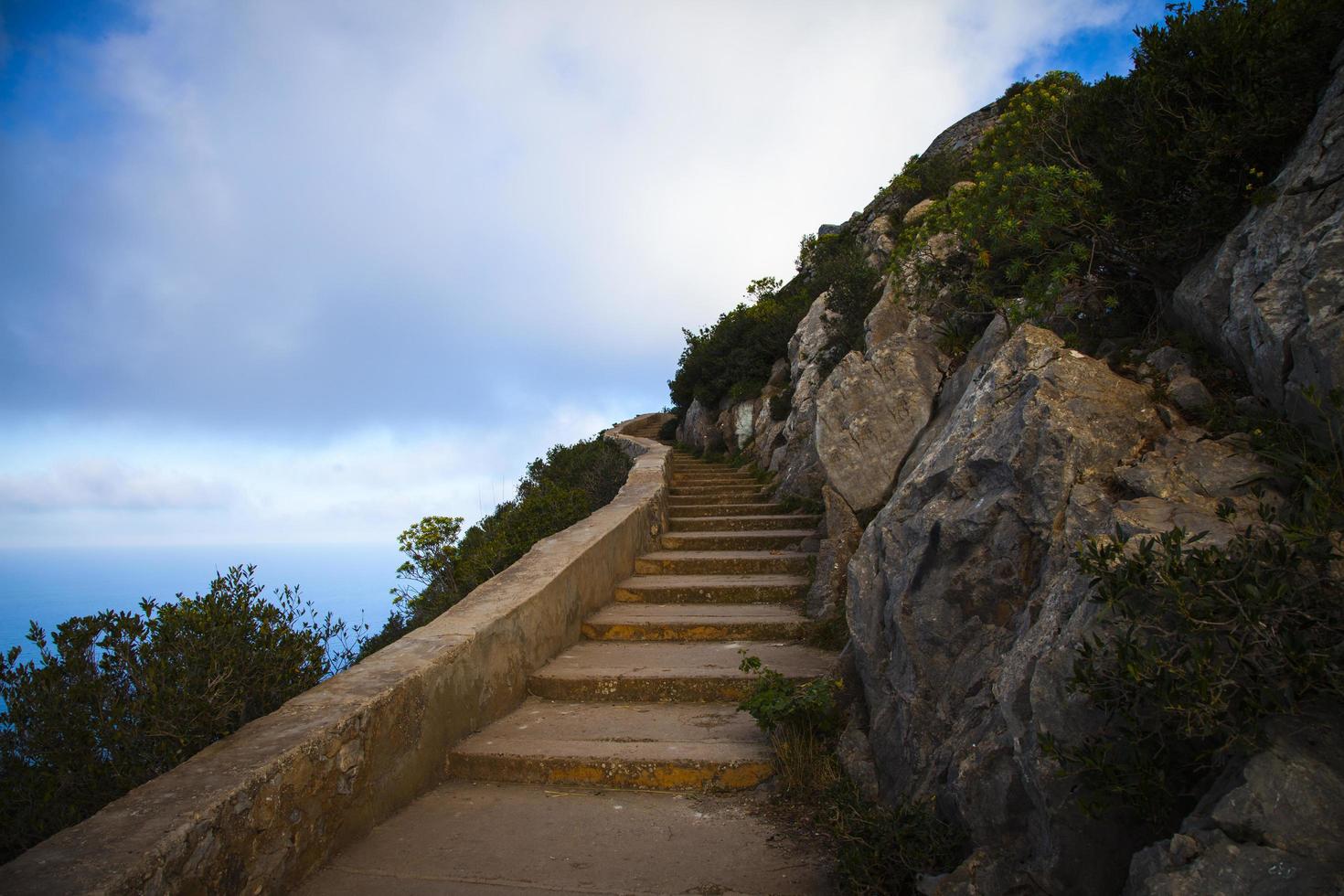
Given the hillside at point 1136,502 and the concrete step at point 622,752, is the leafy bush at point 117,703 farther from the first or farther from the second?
the hillside at point 1136,502

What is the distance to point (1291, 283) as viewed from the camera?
2.50 m

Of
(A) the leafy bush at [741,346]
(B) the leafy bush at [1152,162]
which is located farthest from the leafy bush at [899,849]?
(A) the leafy bush at [741,346]

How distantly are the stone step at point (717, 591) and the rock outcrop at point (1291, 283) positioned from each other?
4173mm

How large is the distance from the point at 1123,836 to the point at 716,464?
527 inches

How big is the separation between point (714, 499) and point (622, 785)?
7.01 meters

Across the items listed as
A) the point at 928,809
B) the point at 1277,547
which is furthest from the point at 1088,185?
the point at 928,809

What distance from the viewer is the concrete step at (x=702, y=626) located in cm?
579

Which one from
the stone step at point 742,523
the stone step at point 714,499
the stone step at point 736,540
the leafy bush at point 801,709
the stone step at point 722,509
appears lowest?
the leafy bush at point 801,709

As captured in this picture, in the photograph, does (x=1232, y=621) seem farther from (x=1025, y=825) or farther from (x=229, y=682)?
(x=229, y=682)

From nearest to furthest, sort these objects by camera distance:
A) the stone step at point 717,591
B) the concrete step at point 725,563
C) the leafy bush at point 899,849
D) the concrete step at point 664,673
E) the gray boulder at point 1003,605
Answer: the gray boulder at point 1003,605, the leafy bush at point 899,849, the concrete step at point 664,673, the stone step at point 717,591, the concrete step at point 725,563

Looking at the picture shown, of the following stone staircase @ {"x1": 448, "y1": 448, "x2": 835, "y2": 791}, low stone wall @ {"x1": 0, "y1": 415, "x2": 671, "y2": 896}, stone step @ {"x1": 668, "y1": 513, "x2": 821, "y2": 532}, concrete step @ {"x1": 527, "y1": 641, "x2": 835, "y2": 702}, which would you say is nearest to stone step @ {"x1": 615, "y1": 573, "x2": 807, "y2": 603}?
stone staircase @ {"x1": 448, "y1": 448, "x2": 835, "y2": 791}

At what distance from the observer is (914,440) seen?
526 cm

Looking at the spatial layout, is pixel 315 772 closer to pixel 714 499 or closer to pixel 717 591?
pixel 717 591

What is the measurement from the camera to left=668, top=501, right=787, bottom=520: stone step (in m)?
9.69
